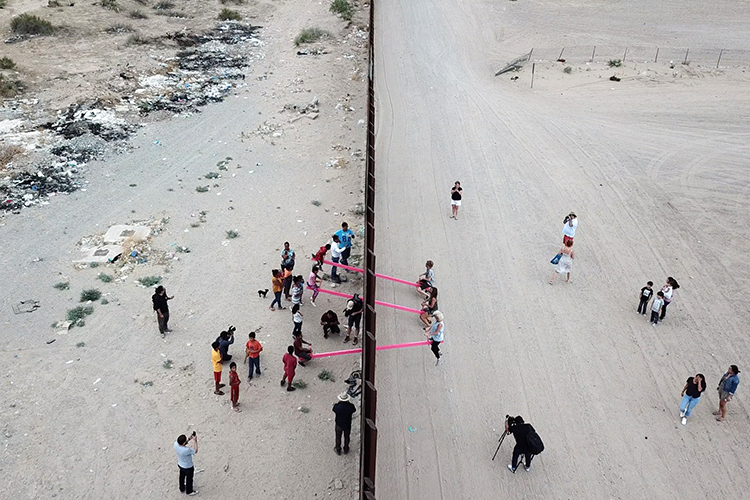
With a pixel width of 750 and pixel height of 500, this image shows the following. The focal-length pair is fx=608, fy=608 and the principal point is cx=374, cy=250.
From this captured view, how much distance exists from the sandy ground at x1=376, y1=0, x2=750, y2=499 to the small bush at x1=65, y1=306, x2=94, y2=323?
238 inches

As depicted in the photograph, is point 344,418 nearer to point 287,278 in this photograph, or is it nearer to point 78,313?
point 287,278

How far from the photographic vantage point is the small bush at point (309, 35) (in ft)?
97.5

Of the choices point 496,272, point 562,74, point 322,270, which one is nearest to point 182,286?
point 322,270

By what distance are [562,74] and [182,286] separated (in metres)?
19.9

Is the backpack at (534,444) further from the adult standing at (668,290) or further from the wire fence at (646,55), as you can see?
the wire fence at (646,55)

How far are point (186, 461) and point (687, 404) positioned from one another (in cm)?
812

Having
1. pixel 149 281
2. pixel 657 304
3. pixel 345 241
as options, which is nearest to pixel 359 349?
pixel 345 241

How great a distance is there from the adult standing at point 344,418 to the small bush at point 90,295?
6.57 meters

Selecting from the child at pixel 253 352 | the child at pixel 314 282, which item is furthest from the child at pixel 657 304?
the child at pixel 253 352

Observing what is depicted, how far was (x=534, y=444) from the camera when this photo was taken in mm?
8883

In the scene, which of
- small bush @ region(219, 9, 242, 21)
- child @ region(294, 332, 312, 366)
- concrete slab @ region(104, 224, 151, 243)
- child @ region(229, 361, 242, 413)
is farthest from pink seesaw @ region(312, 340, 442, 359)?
small bush @ region(219, 9, 242, 21)

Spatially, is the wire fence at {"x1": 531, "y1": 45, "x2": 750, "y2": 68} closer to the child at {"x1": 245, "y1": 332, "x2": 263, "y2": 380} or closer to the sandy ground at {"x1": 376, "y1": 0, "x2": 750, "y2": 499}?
the sandy ground at {"x1": 376, "y1": 0, "x2": 750, "y2": 499}

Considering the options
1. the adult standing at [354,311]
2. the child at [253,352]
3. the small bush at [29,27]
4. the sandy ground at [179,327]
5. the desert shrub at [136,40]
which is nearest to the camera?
the sandy ground at [179,327]

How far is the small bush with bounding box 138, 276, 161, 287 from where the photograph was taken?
44.2 feet
